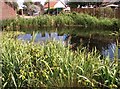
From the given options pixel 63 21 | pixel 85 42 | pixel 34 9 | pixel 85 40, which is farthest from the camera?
pixel 34 9

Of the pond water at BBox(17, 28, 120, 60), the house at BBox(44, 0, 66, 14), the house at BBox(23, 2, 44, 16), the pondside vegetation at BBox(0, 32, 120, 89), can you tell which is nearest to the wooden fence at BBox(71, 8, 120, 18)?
the house at BBox(44, 0, 66, 14)

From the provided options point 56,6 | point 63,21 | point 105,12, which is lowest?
point 63,21

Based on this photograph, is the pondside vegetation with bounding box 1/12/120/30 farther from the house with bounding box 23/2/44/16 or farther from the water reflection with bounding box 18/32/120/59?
the water reflection with bounding box 18/32/120/59

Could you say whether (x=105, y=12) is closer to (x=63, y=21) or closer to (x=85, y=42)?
(x=63, y=21)

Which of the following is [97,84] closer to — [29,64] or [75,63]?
[75,63]

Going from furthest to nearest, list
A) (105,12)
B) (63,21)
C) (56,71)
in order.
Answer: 1. (105,12)
2. (63,21)
3. (56,71)

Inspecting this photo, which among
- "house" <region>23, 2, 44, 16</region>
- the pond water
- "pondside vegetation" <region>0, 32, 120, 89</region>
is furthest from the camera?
"house" <region>23, 2, 44, 16</region>

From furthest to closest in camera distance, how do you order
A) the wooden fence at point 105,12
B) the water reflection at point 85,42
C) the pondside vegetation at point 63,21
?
the wooden fence at point 105,12
the pondside vegetation at point 63,21
the water reflection at point 85,42

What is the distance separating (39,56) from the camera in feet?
8.01

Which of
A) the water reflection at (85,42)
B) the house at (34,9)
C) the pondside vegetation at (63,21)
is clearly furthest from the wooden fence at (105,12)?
the water reflection at (85,42)

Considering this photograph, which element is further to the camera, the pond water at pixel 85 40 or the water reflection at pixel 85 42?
the pond water at pixel 85 40

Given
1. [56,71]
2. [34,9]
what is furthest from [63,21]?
[56,71]

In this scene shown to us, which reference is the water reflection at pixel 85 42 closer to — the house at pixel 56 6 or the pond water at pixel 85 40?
the pond water at pixel 85 40

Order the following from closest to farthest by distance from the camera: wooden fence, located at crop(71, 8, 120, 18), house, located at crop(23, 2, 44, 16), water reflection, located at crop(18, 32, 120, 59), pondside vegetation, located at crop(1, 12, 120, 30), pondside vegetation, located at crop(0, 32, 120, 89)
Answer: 1. pondside vegetation, located at crop(0, 32, 120, 89)
2. water reflection, located at crop(18, 32, 120, 59)
3. pondside vegetation, located at crop(1, 12, 120, 30)
4. wooden fence, located at crop(71, 8, 120, 18)
5. house, located at crop(23, 2, 44, 16)
